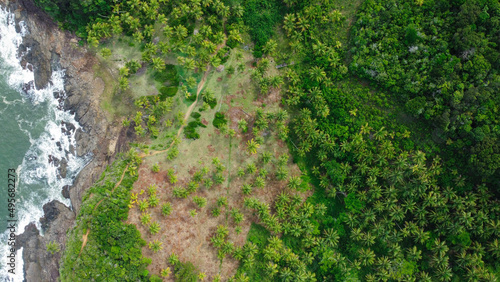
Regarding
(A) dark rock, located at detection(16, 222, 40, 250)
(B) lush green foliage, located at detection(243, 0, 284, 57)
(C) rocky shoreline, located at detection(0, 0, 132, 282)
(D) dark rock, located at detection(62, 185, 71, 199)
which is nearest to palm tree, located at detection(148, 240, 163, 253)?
(C) rocky shoreline, located at detection(0, 0, 132, 282)

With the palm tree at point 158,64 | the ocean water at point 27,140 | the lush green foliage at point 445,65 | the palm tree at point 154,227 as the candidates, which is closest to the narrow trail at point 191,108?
the palm tree at point 158,64

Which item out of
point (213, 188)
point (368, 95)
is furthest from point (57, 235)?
point (368, 95)

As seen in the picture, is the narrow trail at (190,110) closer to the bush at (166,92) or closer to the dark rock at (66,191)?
the bush at (166,92)

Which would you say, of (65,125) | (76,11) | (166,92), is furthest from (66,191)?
(76,11)

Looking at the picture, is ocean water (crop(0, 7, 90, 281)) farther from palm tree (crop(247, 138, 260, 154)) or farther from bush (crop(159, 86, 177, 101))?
palm tree (crop(247, 138, 260, 154))

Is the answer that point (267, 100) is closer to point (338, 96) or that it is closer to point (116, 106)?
point (338, 96)

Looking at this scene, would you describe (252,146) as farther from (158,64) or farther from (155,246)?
(155,246)
